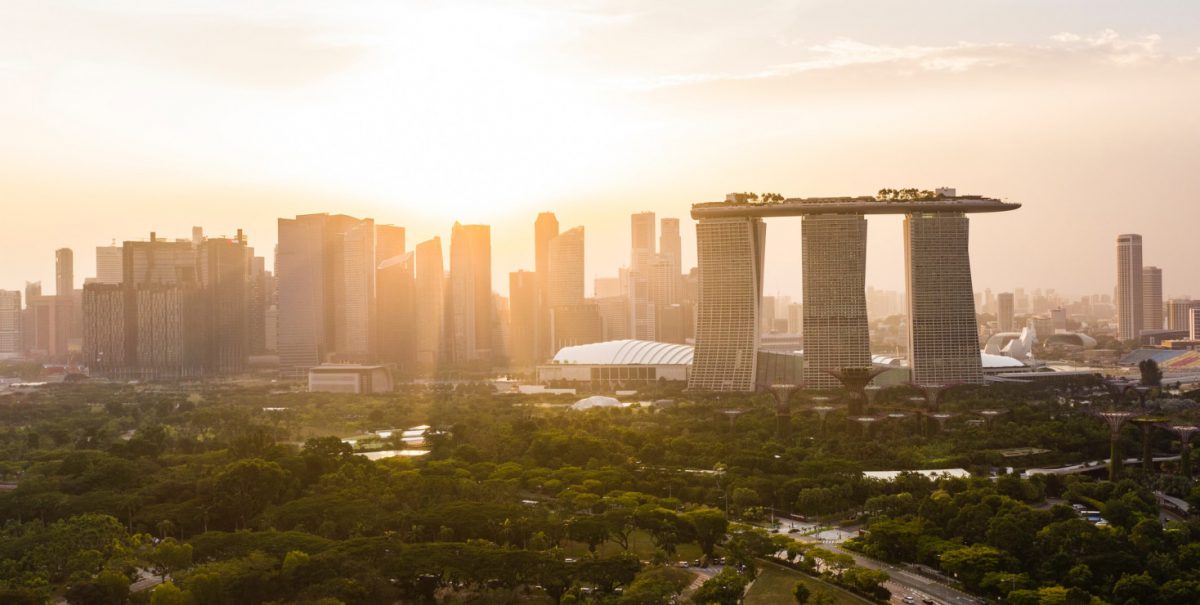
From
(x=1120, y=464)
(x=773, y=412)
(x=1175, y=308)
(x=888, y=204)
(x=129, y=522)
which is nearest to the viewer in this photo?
(x=129, y=522)

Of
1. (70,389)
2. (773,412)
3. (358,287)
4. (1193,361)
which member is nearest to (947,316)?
(773,412)

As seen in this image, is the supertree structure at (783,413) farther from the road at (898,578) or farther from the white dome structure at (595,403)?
the road at (898,578)

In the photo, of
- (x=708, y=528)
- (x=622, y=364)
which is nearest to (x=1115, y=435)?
(x=708, y=528)

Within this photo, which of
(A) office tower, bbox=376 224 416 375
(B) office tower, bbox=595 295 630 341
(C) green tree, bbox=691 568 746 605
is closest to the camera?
(C) green tree, bbox=691 568 746 605

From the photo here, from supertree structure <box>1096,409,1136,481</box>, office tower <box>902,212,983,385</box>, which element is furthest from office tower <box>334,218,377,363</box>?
supertree structure <box>1096,409,1136,481</box>

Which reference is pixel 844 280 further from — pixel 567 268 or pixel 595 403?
pixel 567 268

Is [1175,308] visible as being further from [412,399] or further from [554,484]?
[554,484]

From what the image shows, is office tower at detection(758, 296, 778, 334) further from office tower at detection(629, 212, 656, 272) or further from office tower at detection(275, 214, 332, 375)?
office tower at detection(275, 214, 332, 375)

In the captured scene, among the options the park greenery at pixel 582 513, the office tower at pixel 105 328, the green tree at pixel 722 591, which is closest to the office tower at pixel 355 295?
the office tower at pixel 105 328
